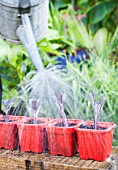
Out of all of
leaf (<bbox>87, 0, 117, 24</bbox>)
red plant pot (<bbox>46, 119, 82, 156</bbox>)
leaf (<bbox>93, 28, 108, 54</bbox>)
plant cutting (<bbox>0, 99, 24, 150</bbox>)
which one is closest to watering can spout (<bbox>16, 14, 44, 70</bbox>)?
plant cutting (<bbox>0, 99, 24, 150</bbox>)

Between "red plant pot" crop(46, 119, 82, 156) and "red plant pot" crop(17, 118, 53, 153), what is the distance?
45mm

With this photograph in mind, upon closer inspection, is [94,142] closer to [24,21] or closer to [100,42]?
[24,21]

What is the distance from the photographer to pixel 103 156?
1716 millimetres

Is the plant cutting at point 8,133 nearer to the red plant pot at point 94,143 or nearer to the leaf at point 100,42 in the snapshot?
the red plant pot at point 94,143

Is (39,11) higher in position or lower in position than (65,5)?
lower

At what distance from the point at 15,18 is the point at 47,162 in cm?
84

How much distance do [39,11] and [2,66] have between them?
1266 millimetres

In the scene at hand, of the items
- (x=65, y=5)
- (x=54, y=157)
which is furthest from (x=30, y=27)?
(x=65, y=5)

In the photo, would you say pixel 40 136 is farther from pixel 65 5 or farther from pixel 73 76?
pixel 65 5

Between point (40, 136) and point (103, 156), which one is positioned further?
point (40, 136)

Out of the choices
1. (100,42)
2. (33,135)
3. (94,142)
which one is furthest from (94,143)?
(100,42)

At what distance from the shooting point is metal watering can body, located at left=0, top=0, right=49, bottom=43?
→ 6.89ft

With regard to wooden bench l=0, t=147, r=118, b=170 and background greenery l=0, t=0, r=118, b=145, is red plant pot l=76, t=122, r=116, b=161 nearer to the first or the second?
wooden bench l=0, t=147, r=118, b=170

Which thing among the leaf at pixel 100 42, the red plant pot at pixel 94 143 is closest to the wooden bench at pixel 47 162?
the red plant pot at pixel 94 143
